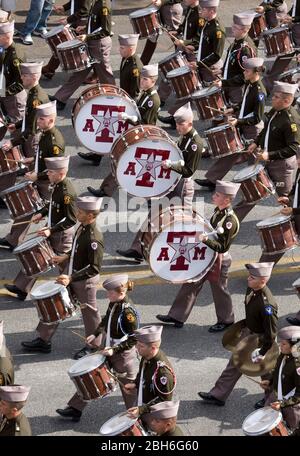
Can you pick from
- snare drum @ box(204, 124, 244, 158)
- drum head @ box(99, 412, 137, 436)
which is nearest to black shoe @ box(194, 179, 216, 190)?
snare drum @ box(204, 124, 244, 158)

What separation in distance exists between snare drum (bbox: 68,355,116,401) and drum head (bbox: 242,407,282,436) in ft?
5.11

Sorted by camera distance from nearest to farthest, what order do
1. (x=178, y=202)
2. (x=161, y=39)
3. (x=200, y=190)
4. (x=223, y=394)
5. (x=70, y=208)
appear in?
(x=223, y=394)
(x=70, y=208)
(x=178, y=202)
(x=200, y=190)
(x=161, y=39)

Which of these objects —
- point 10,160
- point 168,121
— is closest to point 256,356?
point 10,160

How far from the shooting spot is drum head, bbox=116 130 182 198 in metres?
19.3

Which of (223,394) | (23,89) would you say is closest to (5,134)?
(23,89)

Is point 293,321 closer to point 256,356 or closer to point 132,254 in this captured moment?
point 256,356

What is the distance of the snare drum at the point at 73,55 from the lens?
2186 cm

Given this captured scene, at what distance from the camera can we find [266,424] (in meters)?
15.2

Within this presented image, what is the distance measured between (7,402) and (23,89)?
6748 millimetres

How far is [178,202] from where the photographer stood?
19.6m

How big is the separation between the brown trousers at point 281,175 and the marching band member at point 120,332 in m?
3.23

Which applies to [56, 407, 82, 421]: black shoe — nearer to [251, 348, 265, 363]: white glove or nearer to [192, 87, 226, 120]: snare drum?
[251, 348, 265, 363]: white glove

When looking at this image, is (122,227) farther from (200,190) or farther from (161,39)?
(161,39)

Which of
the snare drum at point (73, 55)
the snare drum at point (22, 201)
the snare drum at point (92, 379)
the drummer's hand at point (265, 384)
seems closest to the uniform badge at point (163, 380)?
the snare drum at point (92, 379)
